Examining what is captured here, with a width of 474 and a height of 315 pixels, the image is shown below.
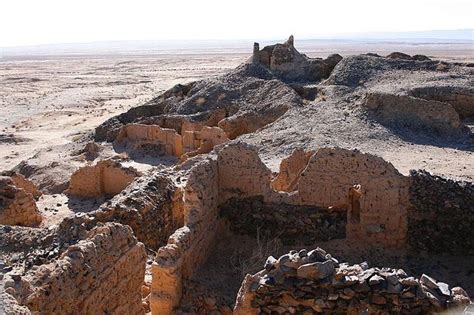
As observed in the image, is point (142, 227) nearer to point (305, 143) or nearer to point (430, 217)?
point (430, 217)

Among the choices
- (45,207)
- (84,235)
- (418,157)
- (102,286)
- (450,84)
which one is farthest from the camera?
(450,84)

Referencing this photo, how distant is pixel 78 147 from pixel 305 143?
444 inches

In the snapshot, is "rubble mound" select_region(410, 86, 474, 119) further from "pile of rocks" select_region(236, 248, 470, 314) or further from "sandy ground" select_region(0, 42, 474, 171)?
"pile of rocks" select_region(236, 248, 470, 314)

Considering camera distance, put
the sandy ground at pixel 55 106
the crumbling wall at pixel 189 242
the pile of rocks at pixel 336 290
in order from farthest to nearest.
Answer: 1. the sandy ground at pixel 55 106
2. the crumbling wall at pixel 189 242
3. the pile of rocks at pixel 336 290

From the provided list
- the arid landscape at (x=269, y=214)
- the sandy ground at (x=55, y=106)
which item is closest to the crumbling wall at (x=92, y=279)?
the arid landscape at (x=269, y=214)

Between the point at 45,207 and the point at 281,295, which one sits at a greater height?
the point at 281,295

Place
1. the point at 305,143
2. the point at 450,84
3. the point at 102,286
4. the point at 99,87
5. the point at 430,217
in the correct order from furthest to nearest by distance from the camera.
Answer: the point at 99,87
the point at 450,84
the point at 305,143
the point at 430,217
the point at 102,286

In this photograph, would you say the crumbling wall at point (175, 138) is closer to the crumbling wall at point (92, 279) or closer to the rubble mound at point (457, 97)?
the rubble mound at point (457, 97)

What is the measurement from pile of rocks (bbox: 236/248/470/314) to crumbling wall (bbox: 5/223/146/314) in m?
1.76

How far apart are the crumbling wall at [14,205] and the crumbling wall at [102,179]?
9.03 ft

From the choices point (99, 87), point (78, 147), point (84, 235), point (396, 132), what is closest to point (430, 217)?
point (84, 235)

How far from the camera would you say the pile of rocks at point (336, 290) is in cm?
555

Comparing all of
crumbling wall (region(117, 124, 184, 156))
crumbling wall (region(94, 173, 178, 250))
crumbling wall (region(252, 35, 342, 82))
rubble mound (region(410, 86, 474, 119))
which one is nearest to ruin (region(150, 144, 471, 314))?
crumbling wall (region(94, 173, 178, 250))

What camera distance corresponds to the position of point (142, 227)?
1001cm
